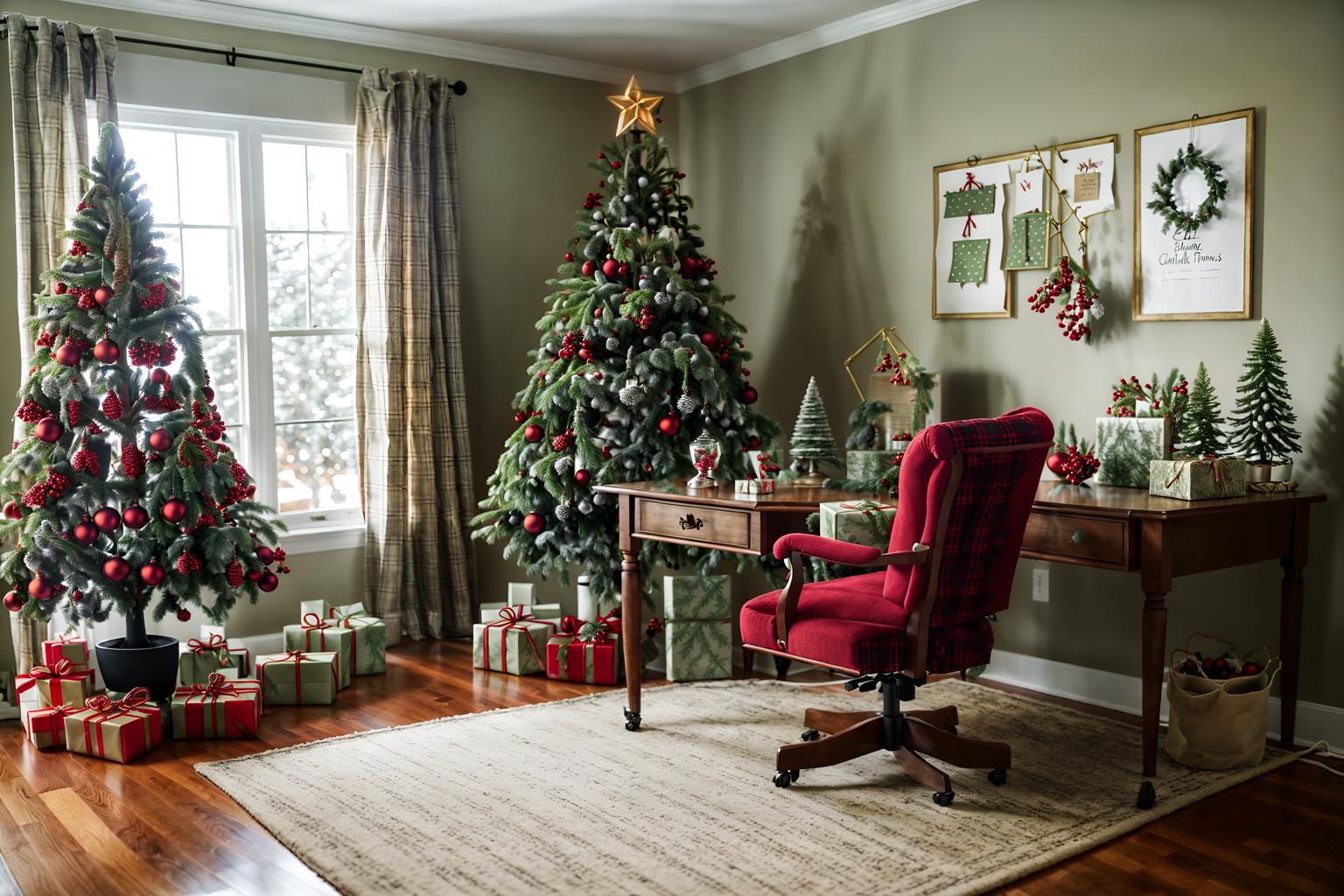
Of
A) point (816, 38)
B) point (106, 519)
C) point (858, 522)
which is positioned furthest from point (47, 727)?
point (816, 38)

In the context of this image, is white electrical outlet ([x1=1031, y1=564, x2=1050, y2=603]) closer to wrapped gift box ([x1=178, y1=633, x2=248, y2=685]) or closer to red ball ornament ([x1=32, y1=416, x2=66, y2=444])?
wrapped gift box ([x1=178, y1=633, x2=248, y2=685])

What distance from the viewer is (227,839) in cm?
286

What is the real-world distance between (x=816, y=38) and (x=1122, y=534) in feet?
8.95

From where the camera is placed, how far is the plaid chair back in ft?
9.23

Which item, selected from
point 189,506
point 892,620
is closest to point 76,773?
point 189,506

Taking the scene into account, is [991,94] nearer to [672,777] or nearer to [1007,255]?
[1007,255]

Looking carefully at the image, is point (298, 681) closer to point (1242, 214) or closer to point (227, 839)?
point (227, 839)

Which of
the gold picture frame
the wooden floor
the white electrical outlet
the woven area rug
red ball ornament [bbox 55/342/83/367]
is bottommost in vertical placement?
the wooden floor

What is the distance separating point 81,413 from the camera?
12.3 feet

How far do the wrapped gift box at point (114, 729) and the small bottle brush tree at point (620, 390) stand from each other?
4.75 ft

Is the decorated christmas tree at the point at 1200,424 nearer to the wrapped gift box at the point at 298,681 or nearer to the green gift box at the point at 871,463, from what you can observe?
the green gift box at the point at 871,463

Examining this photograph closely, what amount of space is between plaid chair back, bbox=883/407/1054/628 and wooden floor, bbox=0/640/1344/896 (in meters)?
0.68

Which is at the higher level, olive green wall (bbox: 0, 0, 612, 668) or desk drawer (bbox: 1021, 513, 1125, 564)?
olive green wall (bbox: 0, 0, 612, 668)

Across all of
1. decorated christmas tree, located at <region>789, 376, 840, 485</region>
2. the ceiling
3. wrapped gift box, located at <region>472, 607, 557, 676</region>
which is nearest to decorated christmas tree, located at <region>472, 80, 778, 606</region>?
wrapped gift box, located at <region>472, 607, 557, 676</region>
